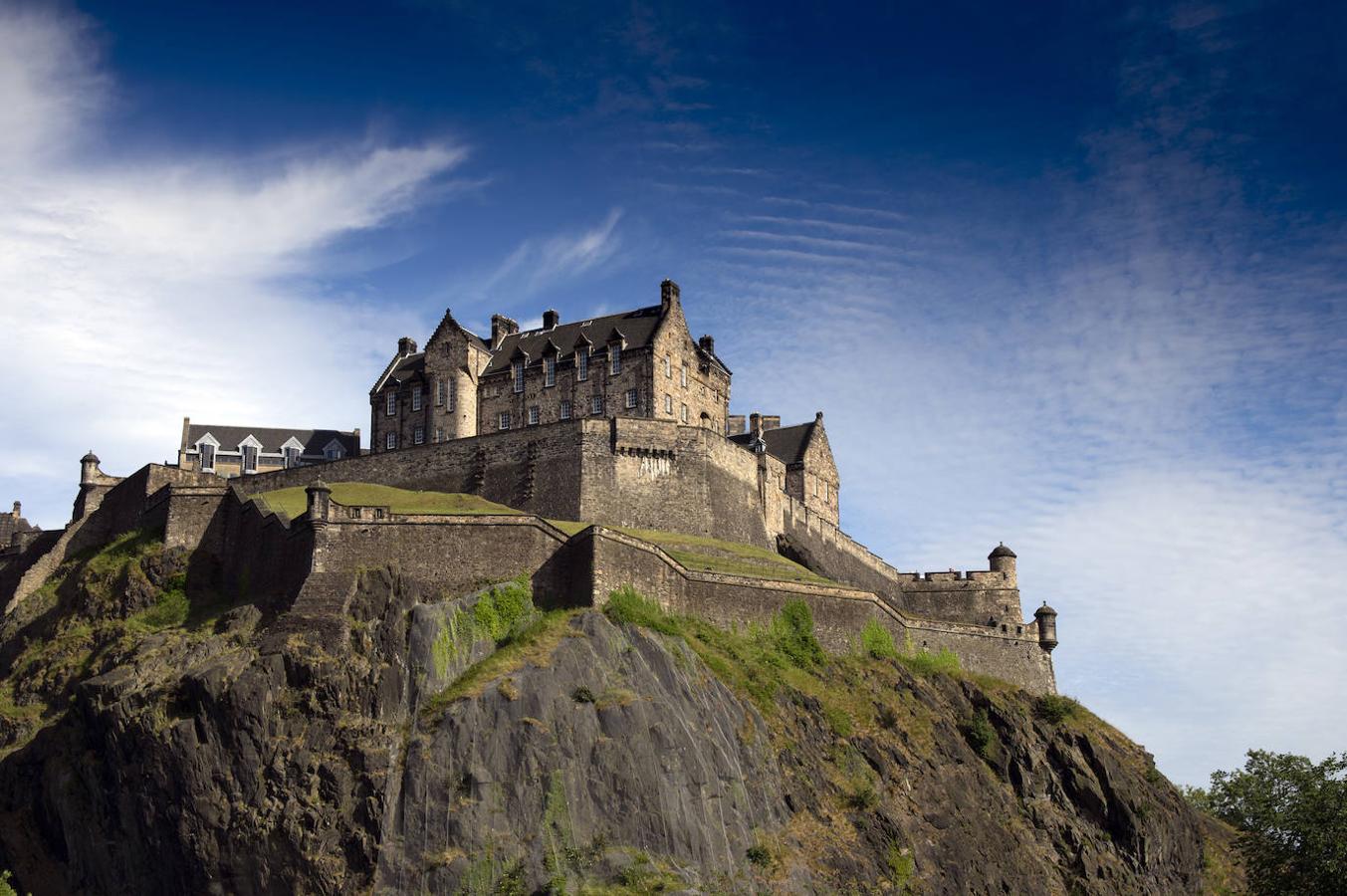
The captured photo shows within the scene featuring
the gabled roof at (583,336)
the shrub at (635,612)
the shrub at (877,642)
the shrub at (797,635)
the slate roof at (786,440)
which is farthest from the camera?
the slate roof at (786,440)

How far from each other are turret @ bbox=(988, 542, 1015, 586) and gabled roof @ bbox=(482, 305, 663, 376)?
2308 centimetres

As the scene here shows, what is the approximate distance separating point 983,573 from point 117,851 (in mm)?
48562

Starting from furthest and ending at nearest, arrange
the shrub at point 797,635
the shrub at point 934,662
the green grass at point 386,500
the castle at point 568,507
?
the shrub at point 934,662, the green grass at point 386,500, the shrub at point 797,635, the castle at point 568,507

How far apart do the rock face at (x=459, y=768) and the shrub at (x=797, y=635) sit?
1524mm

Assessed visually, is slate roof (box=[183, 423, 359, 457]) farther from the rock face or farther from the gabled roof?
the rock face

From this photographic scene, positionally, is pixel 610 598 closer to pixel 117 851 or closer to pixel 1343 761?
pixel 117 851

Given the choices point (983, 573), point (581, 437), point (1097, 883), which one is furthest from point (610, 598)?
point (983, 573)

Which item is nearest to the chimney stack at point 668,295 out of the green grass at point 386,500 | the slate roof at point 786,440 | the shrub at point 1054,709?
the slate roof at point 786,440

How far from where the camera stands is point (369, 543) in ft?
200

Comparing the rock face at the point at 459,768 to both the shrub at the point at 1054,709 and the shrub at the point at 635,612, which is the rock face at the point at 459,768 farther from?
the shrub at the point at 1054,709

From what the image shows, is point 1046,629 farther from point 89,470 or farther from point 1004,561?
point 89,470

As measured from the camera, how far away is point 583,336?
84562 mm

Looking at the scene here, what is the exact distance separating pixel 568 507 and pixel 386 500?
8.91 m

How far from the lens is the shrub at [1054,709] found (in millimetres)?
72438
